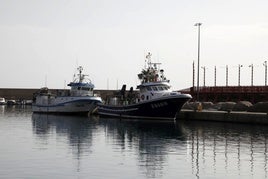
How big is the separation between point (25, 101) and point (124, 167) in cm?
13996

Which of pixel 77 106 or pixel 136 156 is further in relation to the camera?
pixel 77 106

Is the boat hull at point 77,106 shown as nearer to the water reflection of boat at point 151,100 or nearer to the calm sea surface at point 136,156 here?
the water reflection of boat at point 151,100

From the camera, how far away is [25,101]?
161m

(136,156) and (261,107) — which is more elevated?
(261,107)

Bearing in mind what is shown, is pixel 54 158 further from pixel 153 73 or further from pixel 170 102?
pixel 153 73

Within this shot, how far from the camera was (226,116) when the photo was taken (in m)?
59.8

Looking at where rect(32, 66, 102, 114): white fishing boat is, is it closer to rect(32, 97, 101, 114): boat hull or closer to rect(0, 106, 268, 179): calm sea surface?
rect(32, 97, 101, 114): boat hull

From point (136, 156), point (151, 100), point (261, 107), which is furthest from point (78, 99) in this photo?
point (136, 156)

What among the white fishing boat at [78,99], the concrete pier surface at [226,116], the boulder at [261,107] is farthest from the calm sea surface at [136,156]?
the white fishing boat at [78,99]

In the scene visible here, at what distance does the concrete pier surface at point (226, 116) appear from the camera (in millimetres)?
55912

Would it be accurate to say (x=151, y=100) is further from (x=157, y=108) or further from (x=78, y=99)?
(x=78, y=99)

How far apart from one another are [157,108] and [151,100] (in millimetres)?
1260

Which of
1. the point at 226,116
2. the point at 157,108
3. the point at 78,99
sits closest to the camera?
the point at 226,116

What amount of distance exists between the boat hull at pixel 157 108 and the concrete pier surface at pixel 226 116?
10.4ft
